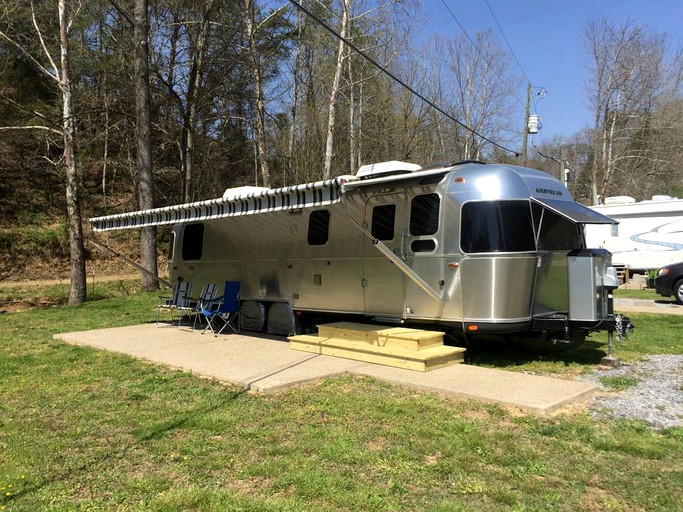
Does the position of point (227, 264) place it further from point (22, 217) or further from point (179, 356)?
point (22, 217)

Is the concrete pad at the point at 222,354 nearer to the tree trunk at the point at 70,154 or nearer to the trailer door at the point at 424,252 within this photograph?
the trailer door at the point at 424,252

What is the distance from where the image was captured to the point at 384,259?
7.73m

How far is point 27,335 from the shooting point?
33.1ft

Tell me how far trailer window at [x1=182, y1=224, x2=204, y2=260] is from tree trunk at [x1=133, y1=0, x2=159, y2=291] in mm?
5025

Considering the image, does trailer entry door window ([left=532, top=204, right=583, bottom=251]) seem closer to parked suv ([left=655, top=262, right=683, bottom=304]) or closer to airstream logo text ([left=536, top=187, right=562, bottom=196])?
airstream logo text ([left=536, top=187, right=562, bottom=196])

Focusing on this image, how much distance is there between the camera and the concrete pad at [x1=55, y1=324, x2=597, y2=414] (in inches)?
217

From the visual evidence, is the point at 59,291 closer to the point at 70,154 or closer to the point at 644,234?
the point at 70,154

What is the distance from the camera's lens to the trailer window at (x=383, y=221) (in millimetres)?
7602

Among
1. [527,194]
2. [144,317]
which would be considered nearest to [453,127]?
[144,317]

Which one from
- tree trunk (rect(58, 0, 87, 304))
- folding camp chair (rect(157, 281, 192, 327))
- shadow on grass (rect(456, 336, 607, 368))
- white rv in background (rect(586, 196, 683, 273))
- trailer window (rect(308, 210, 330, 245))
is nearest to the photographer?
shadow on grass (rect(456, 336, 607, 368))

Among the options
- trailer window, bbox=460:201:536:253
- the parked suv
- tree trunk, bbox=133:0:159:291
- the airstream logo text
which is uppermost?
tree trunk, bbox=133:0:159:291

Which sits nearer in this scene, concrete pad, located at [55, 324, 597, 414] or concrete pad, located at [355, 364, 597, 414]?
concrete pad, located at [355, 364, 597, 414]

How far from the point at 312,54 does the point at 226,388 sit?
70.5 feet

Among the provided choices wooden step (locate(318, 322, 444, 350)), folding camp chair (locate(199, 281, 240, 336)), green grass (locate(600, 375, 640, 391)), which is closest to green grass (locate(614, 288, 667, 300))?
green grass (locate(600, 375, 640, 391))
